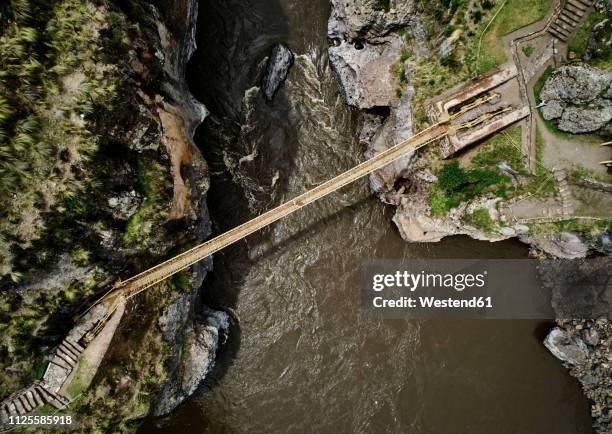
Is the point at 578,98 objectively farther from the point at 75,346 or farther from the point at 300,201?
the point at 75,346

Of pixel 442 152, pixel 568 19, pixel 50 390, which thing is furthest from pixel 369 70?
pixel 50 390

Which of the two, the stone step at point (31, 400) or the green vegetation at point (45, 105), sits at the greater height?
the green vegetation at point (45, 105)

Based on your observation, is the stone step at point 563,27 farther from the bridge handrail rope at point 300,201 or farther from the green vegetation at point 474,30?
the bridge handrail rope at point 300,201

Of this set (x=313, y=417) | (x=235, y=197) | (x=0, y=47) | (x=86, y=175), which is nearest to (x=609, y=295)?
(x=313, y=417)

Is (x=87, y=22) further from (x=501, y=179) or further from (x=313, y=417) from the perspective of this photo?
(x=313, y=417)

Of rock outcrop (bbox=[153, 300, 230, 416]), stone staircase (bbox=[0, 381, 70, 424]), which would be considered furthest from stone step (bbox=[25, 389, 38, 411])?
rock outcrop (bbox=[153, 300, 230, 416])

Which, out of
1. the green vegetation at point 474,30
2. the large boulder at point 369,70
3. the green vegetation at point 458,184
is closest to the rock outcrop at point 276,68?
the large boulder at point 369,70
